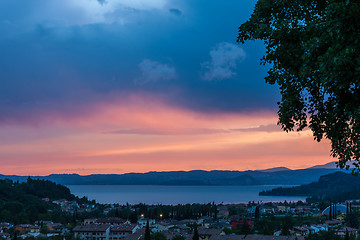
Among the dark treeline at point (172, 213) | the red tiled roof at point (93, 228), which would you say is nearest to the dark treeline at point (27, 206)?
the dark treeline at point (172, 213)

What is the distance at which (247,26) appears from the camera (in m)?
10.6

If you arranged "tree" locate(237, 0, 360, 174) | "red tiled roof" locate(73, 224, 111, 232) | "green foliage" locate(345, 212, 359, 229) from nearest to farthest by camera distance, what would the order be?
"tree" locate(237, 0, 360, 174) < "red tiled roof" locate(73, 224, 111, 232) < "green foliage" locate(345, 212, 359, 229)

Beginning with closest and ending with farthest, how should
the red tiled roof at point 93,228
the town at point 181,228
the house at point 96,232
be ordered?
1. the town at point 181,228
2. the house at point 96,232
3. the red tiled roof at point 93,228

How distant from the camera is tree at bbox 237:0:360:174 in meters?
7.61

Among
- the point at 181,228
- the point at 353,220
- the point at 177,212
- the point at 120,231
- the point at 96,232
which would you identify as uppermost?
the point at 353,220

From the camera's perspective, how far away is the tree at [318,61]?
7.61 meters

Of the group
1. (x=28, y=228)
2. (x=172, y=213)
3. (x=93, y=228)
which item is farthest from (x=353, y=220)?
(x=28, y=228)

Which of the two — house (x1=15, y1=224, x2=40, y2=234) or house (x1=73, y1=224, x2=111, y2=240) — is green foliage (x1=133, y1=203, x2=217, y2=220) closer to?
house (x1=15, y1=224, x2=40, y2=234)

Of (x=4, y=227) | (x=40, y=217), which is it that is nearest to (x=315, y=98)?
(x=4, y=227)

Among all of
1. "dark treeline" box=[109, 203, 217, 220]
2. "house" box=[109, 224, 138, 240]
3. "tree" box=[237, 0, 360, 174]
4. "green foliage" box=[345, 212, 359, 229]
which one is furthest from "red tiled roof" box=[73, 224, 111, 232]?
"tree" box=[237, 0, 360, 174]

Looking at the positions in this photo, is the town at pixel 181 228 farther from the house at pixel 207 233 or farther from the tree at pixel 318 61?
the tree at pixel 318 61

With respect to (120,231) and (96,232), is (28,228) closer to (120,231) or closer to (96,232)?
(96,232)

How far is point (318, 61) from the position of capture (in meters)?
7.99

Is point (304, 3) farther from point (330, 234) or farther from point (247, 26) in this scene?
point (330, 234)
